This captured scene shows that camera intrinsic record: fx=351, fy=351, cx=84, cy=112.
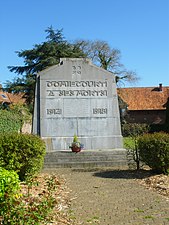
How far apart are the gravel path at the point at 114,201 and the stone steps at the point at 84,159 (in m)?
2.33

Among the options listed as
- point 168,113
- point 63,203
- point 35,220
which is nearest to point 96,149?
point 63,203

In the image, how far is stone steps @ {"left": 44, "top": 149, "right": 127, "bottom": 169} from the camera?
13.5m

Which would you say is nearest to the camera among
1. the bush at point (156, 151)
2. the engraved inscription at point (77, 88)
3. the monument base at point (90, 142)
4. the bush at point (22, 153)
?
the bush at point (22, 153)

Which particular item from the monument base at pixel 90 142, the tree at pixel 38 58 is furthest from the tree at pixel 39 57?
the monument base at pixel 90 142

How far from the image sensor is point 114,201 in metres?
7.38

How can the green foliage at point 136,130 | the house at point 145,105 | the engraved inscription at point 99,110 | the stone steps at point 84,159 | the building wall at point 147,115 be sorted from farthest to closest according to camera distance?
the building wall at point 147,115 → the house at point 145,105 → the engraved inscription at point 99,110 → the green foliage at point 136,130 → the stone steps at point 84,159

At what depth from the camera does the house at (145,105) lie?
53.4 metres

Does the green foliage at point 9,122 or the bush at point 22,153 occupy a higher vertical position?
the green foliage at point 9,122

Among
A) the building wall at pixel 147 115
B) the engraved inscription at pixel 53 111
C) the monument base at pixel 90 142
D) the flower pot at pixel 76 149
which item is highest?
the building wall at pixel 147 115

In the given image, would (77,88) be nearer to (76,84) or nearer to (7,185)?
(76,84)

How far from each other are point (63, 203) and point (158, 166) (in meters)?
4.31

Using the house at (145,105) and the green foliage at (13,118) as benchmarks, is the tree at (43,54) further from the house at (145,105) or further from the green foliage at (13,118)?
the house at (145,105)

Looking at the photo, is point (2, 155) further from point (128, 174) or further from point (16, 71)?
point (16, 71)

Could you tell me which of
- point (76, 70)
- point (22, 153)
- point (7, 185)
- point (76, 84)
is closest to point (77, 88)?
point (76, 84)
